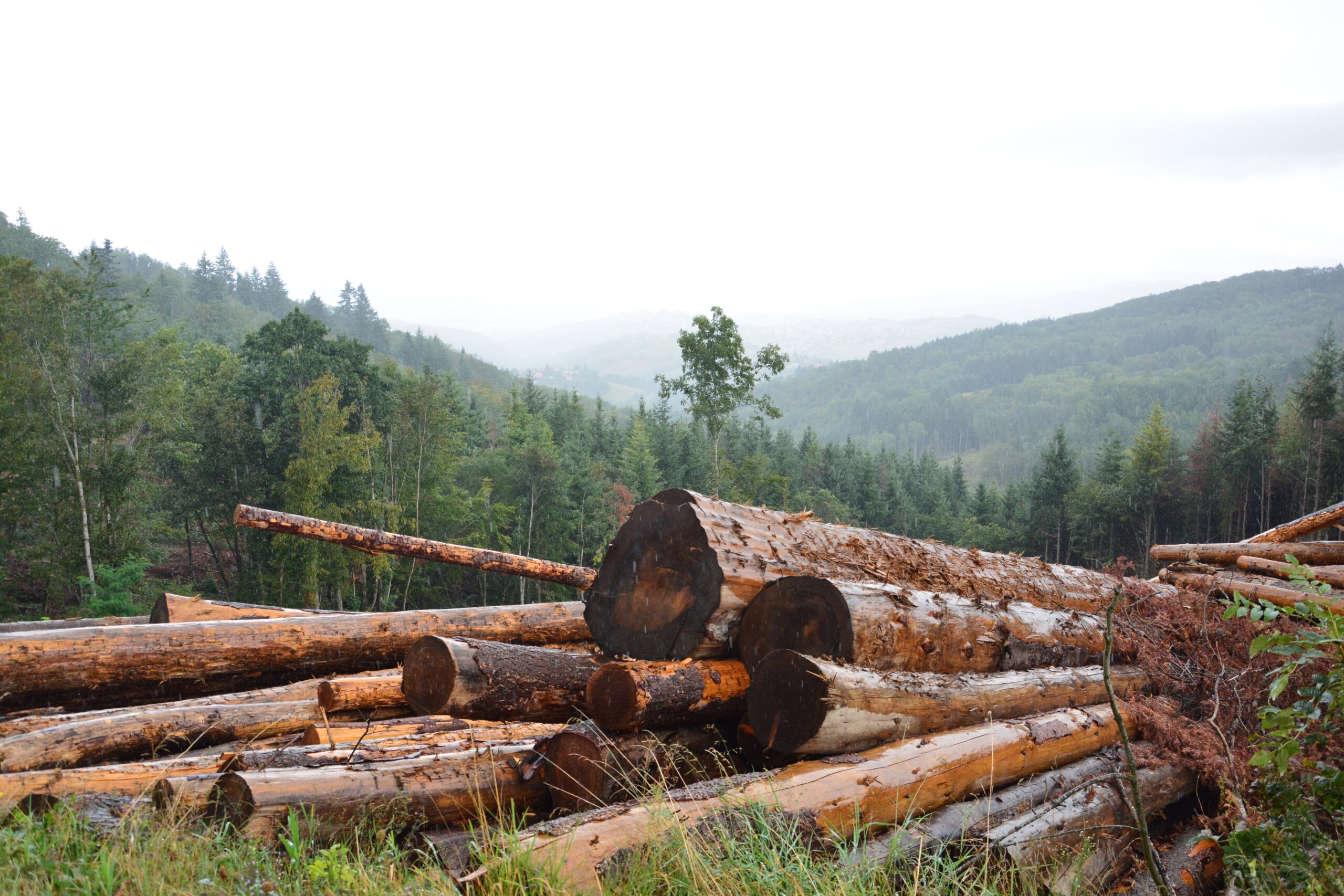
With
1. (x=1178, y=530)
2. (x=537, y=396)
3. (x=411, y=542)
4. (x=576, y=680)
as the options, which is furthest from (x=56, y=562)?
(x=1178, y=530)

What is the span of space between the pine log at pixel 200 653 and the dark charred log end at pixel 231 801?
7.68ft

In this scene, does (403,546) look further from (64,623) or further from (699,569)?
(699,569)

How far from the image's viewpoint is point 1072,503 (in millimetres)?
63594

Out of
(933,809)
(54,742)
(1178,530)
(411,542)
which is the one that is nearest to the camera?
(933,809)

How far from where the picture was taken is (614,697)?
3.98 meters

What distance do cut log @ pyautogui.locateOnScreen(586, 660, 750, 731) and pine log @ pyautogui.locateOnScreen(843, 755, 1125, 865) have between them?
108 centimetres

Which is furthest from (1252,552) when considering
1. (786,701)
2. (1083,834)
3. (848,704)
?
(786,701)

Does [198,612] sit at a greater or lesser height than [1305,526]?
greater

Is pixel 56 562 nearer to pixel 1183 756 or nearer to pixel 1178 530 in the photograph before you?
pixel 1183 756

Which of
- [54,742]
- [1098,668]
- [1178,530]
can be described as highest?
[54,742]

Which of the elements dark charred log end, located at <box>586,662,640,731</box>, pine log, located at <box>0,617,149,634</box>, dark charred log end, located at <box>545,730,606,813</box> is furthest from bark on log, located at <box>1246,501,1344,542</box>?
pine log, located at <box>0,617,149,634</box>

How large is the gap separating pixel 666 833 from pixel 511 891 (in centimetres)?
65

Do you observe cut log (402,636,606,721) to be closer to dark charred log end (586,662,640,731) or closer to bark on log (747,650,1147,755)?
dark charred log end (586,662,640,731)

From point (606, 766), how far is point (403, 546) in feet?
16.0
